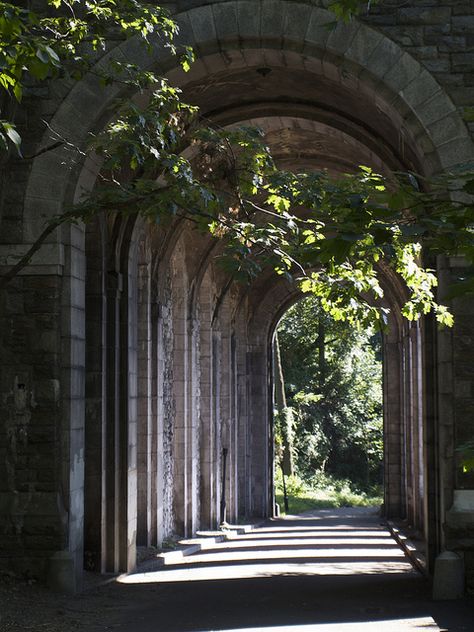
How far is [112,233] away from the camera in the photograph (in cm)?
1284

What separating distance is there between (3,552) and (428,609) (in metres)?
3.97

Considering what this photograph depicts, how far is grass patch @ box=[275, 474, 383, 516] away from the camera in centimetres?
3453

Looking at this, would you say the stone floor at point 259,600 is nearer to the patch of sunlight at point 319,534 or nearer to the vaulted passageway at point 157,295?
the vaulted passageway at point 157,295

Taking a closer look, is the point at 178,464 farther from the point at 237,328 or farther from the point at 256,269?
the point at 256,269

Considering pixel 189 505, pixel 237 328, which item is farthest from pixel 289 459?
pixel 189 505

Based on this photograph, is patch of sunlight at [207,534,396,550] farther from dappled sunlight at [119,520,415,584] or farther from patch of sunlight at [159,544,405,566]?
patch of sunlight at [159,544,405,566]

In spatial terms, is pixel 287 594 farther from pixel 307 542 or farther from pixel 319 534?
pixel 319 534

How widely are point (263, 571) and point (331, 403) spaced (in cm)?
2981

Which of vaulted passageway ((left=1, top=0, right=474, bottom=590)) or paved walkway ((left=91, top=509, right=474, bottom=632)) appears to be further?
vaulted passageway ((left=1, top=0, right=474, bottom=590))

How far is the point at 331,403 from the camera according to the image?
139 feet

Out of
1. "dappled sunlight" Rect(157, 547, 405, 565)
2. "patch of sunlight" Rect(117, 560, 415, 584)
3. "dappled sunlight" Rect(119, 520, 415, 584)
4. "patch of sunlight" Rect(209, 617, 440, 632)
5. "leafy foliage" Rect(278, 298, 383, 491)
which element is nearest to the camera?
"patch of sunlight" Rect(209, 617, 440, 632)

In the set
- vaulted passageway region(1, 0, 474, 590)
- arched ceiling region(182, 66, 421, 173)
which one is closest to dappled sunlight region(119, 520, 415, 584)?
vaulted passageway region(1, 0, 474, 590)

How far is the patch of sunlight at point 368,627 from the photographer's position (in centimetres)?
830

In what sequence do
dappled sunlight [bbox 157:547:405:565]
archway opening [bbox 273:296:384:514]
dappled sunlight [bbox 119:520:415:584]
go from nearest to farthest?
dappled sunlight [bbox 119:520:415:584]
dappled sunlight [bbox 157:547:405:565]
archway opening [bbox 273:296:384:514]
